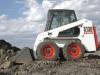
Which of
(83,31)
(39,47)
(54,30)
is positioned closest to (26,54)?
(39,47)

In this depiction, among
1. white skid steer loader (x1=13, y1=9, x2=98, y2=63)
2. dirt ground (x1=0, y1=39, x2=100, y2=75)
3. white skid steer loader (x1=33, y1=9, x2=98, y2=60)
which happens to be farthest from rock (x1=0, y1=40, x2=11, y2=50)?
white skid steer loader (x1=33, y1=9, x2=98, y2=60)

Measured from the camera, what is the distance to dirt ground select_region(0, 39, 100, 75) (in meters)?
16.0

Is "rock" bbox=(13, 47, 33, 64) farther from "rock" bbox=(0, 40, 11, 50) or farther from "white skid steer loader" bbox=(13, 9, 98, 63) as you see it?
"rock" bbox=(0, 40, 11, 50)

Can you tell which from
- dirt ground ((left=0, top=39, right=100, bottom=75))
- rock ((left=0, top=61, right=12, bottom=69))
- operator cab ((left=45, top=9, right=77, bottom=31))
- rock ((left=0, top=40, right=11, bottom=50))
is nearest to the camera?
dirt ground ((left=0, top=39, right=100, bottom=75))

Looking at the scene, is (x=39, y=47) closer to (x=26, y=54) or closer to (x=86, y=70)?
(x=26, y=54)

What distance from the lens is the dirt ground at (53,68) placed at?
15984 millimetres

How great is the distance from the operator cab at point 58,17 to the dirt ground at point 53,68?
2.21 meters

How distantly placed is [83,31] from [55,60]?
2327mm

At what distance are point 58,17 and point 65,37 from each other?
3.97 feet

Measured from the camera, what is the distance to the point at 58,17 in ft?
67.8

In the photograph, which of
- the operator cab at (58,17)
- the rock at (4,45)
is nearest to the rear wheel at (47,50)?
the operator cab at (58,17)

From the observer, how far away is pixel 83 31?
2055 centimetres

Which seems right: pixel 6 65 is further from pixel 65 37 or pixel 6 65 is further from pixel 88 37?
pixel 88 37

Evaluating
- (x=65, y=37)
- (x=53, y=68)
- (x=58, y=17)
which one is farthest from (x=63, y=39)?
(x=53, y=68)
